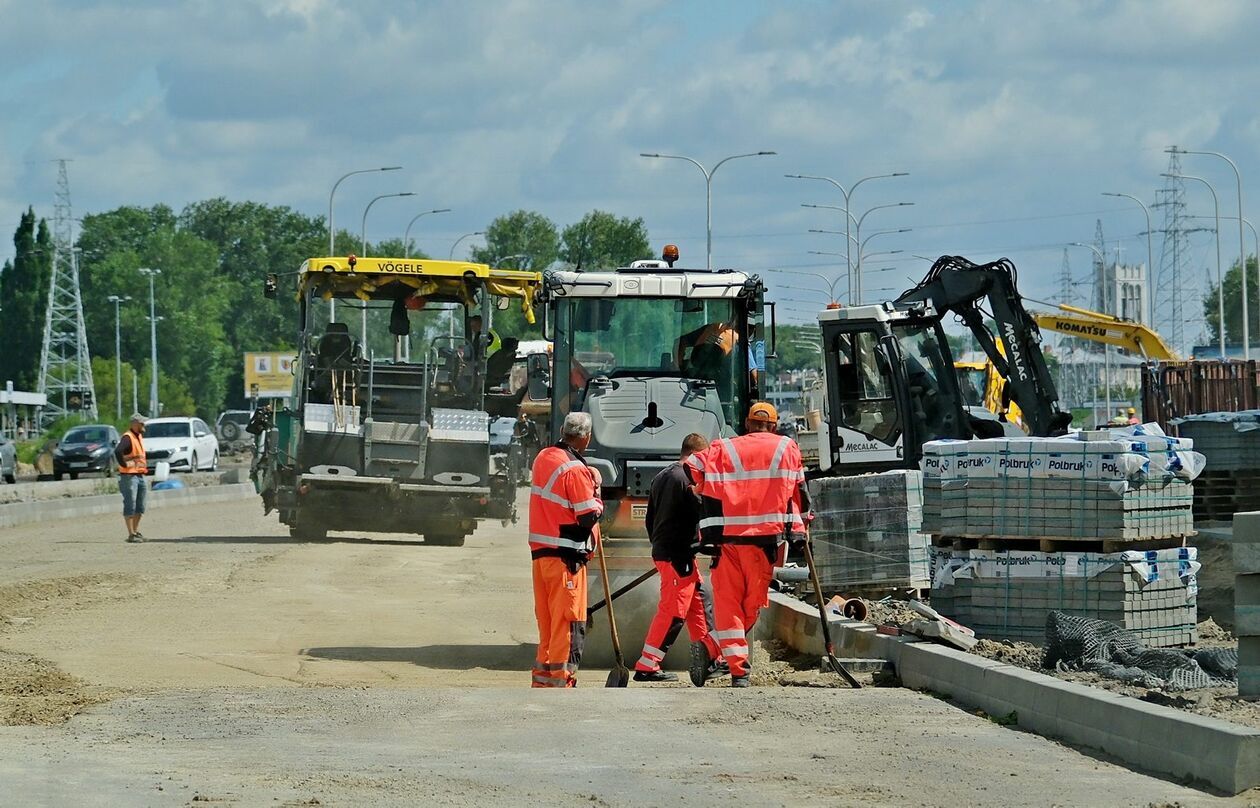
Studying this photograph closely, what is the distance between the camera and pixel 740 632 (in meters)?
12.1

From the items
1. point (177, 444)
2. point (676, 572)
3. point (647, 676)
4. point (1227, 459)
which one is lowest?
point (647, 676)

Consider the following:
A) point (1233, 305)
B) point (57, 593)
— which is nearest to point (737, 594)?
point (57, 593)

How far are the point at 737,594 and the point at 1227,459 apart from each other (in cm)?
902

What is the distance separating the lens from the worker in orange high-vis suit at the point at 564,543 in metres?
12.1

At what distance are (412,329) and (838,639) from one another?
1219 centimetres

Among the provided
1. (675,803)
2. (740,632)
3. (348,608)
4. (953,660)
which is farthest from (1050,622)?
(348,608)

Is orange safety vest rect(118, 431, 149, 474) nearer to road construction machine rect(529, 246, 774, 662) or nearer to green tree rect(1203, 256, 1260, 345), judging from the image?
road construction machine rect(529, 246, 774, 662)

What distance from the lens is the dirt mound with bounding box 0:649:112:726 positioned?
10030 millimetres

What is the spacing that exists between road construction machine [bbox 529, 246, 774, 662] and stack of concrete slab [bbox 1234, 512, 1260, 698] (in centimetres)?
583

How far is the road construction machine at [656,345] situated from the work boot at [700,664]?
8.02ft

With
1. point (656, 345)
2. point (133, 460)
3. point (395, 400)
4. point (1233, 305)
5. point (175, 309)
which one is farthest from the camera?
point (1233, 305)

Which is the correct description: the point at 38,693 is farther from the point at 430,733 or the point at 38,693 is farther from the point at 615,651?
the point at 615,651

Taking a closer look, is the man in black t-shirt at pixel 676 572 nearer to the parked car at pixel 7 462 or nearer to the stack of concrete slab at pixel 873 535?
the stack of concrete slab at pixel 873 535

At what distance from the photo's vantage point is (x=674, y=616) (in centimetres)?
1253
